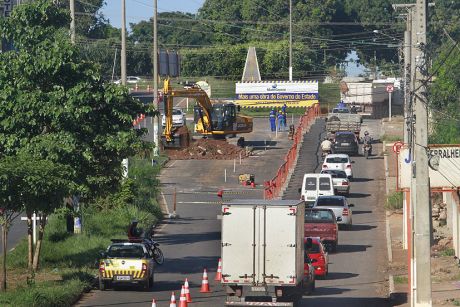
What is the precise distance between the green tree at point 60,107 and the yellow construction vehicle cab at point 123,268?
218 cm

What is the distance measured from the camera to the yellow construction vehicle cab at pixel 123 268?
3186cm

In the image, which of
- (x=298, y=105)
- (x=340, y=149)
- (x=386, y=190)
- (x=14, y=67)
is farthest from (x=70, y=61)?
(x=298, y=105)

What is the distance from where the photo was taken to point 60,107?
33750mm

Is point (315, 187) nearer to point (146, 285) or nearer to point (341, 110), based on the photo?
point (146, 285)

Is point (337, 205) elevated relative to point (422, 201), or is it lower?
lower

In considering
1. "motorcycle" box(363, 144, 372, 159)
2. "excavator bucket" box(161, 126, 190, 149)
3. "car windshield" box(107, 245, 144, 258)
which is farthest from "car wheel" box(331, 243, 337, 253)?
"excavator bucket" box(161, 126, 190, 149)

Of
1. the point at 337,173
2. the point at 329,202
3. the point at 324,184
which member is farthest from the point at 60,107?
the point at 337,173

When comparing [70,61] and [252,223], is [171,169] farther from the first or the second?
[252,223]

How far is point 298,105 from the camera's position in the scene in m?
99.2

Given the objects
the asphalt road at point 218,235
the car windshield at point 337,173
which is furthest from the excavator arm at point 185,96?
the car windshield at point 337,173

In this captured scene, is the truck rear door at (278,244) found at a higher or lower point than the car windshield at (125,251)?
higher

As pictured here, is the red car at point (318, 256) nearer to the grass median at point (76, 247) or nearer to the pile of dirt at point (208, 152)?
the grass median at point (76, 247)

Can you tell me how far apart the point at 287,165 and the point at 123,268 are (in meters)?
30.4

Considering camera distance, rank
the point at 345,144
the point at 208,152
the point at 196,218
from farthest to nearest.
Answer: the point at 208,152 < the point at 345,144 < the point at 196,218
